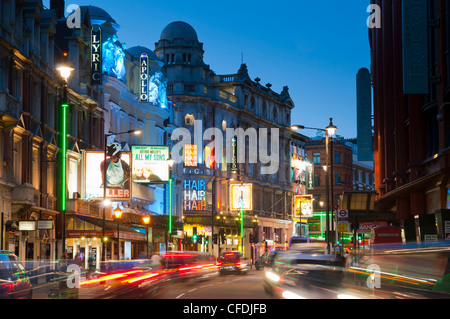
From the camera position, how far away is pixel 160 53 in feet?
331

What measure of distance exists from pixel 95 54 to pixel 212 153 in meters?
40.8

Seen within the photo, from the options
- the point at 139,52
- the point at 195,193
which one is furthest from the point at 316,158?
the point at 139,52

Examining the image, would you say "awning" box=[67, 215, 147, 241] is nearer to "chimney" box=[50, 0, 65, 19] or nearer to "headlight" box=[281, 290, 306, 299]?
"chimney" box=[50, 0, 65, 19]

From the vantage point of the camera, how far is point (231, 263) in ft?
184

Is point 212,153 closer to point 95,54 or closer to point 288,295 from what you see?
point 95,54

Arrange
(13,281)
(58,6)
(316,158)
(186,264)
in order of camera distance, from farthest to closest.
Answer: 1. (316,158)
2. (58,6)
3. (186,264)
4. (13,281)

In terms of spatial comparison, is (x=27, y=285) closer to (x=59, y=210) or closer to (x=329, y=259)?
(x=329, y=259)

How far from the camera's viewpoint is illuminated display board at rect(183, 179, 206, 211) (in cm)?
9419

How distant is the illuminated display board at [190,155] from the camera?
91825 millimetres

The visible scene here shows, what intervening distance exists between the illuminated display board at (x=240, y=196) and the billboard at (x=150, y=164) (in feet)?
123

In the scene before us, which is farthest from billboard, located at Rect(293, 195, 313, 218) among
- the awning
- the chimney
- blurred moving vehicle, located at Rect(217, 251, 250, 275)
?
the chimney
